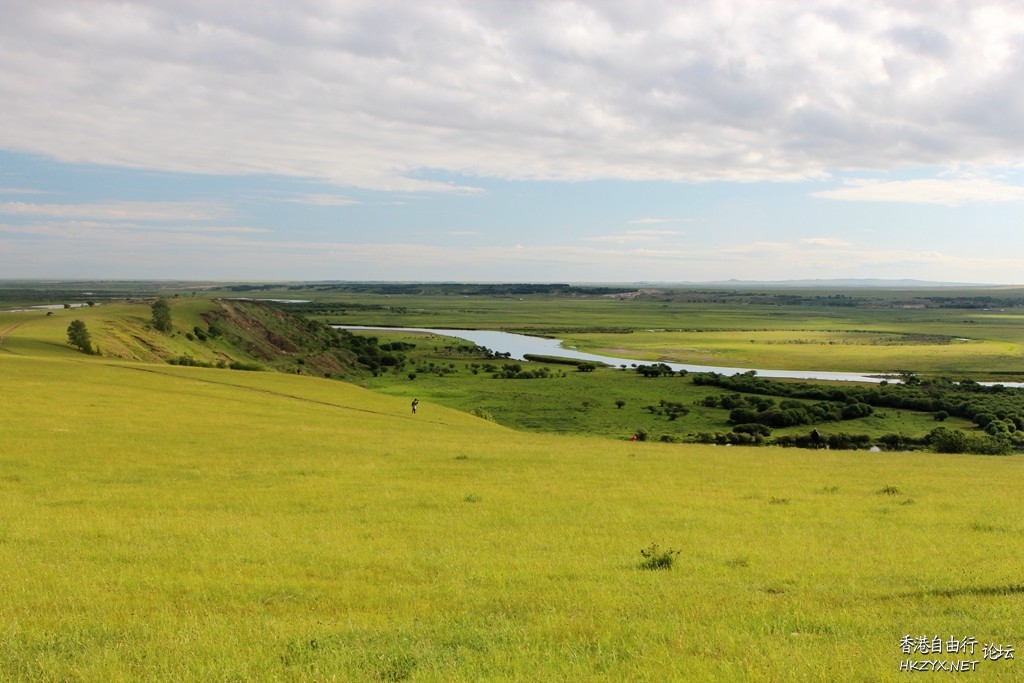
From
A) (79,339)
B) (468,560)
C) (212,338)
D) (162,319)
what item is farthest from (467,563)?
(212,338)

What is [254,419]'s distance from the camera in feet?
114

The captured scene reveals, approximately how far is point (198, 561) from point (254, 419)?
76.2ft

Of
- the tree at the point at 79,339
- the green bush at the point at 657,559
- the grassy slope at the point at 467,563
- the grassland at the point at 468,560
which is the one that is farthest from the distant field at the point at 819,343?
the green bush at the point at 657,559

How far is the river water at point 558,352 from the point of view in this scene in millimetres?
98562

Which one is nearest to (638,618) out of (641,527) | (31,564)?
(641,527)

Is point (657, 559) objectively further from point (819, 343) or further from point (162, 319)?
point (819, 343)

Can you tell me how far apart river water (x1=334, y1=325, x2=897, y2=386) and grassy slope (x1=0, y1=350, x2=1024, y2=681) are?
75049mm

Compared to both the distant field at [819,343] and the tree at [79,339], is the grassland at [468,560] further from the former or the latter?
the distant field at [819,343]

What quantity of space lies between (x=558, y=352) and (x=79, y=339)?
85.1 meters

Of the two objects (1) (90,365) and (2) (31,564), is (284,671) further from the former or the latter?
(1) (90,365)

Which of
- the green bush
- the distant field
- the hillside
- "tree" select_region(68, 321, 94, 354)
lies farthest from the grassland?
the distant field

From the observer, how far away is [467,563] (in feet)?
41.9

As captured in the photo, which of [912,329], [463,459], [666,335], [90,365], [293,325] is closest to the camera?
[463,459]

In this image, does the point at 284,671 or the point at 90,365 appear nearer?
the point at 284,671
